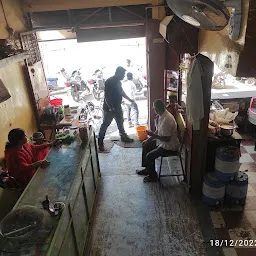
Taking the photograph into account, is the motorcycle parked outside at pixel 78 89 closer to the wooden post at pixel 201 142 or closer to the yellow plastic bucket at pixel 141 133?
the yellow plastic bucket at pixel 141 133

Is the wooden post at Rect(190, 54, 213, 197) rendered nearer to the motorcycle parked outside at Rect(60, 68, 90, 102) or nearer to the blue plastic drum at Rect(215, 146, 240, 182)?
the blue plastic drum at Rect(215, 146, 240, 182)

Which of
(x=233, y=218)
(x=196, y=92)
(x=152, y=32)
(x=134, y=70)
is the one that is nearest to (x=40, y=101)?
(x=152, y=32)

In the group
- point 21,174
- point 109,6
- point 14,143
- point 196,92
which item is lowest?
point 21,174

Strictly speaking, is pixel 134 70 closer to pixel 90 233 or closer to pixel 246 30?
pixel 90 233

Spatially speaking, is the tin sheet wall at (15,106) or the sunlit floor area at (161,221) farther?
the tin sheet wall at (15,106)

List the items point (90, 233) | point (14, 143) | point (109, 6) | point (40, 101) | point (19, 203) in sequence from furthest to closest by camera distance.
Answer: point (40, 101) → point (109, 6) → point (90, 233) → point (14, 143) → point (19, 203)

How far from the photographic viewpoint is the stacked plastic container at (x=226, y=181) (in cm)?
412

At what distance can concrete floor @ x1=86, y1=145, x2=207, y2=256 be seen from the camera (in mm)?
3666

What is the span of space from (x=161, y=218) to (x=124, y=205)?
731 mm

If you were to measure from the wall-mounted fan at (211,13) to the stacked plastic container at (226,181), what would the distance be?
2.29 m

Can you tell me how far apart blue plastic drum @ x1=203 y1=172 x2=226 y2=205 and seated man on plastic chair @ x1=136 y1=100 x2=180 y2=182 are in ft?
2.78

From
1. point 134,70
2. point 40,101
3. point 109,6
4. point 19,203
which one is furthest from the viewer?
point 134,70

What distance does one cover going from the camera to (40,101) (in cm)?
627
